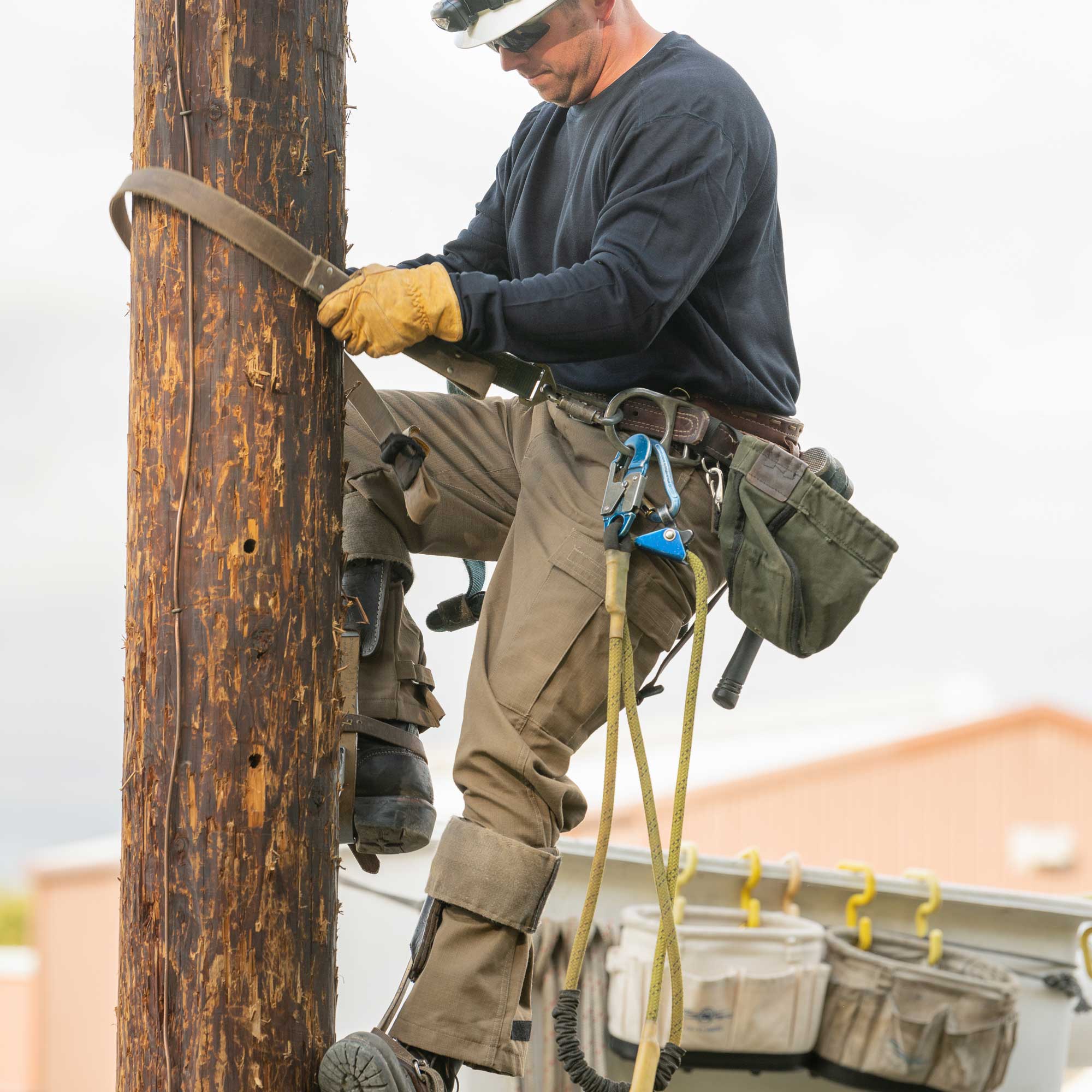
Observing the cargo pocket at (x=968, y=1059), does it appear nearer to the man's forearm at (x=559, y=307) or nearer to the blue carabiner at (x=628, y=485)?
the blue carabiner at (x=628, y=485)

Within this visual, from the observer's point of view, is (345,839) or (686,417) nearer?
(686,417)

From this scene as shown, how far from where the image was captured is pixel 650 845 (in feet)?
8.64

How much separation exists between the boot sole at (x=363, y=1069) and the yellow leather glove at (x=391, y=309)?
1.20 metres

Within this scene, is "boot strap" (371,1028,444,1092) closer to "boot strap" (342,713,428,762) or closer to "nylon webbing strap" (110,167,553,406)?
"boot strap" (342,713,428,762)

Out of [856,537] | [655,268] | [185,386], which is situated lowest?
[856,537]

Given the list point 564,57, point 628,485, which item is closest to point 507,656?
point 628,485

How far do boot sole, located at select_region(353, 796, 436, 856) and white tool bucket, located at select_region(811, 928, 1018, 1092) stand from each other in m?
2.09

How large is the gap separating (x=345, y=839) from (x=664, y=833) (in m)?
15.9

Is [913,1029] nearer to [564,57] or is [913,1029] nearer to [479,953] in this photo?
[479,953]

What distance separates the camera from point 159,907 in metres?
2.47

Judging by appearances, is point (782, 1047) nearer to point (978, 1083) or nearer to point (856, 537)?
point (978, 1083)

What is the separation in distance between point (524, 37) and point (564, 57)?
9cm

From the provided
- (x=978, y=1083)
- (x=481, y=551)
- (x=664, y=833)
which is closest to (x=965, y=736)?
(x=664, y=833)

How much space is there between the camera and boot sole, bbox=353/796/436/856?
302 centimetres
